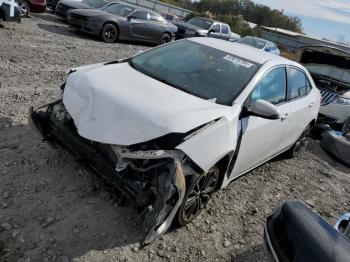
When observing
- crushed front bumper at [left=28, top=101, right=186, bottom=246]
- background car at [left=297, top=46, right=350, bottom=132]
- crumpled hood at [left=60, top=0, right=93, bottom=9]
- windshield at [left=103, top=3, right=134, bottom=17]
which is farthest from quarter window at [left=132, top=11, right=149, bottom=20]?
crushed front bumper at [left=28, top=101, right=186, bottom=246]

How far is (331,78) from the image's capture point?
8.52 metres

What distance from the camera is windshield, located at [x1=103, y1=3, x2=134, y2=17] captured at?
13.0 metres

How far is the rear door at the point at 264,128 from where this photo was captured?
3.81 metres

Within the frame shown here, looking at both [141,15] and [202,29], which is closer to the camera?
[141,15]

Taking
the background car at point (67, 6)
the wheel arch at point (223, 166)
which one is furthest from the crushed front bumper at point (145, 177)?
the background car at point (67, 6)

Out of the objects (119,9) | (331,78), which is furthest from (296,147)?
(119,9)

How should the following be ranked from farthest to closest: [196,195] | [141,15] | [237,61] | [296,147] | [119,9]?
1. [141,15]
2. [119,9]
3. [296,147]
4. [237,61]
5. [196,195]

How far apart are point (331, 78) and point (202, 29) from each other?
30.4 feet

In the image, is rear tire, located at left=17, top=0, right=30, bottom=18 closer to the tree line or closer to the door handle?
the door handle

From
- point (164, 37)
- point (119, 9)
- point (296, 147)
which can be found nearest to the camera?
point (296, 147)

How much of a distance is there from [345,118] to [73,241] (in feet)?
21.7

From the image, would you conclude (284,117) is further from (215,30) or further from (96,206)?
(215,30)

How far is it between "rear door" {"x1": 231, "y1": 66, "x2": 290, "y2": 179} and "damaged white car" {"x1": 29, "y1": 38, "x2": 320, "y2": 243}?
12mm

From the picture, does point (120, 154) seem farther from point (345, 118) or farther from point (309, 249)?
point (345, 118)
